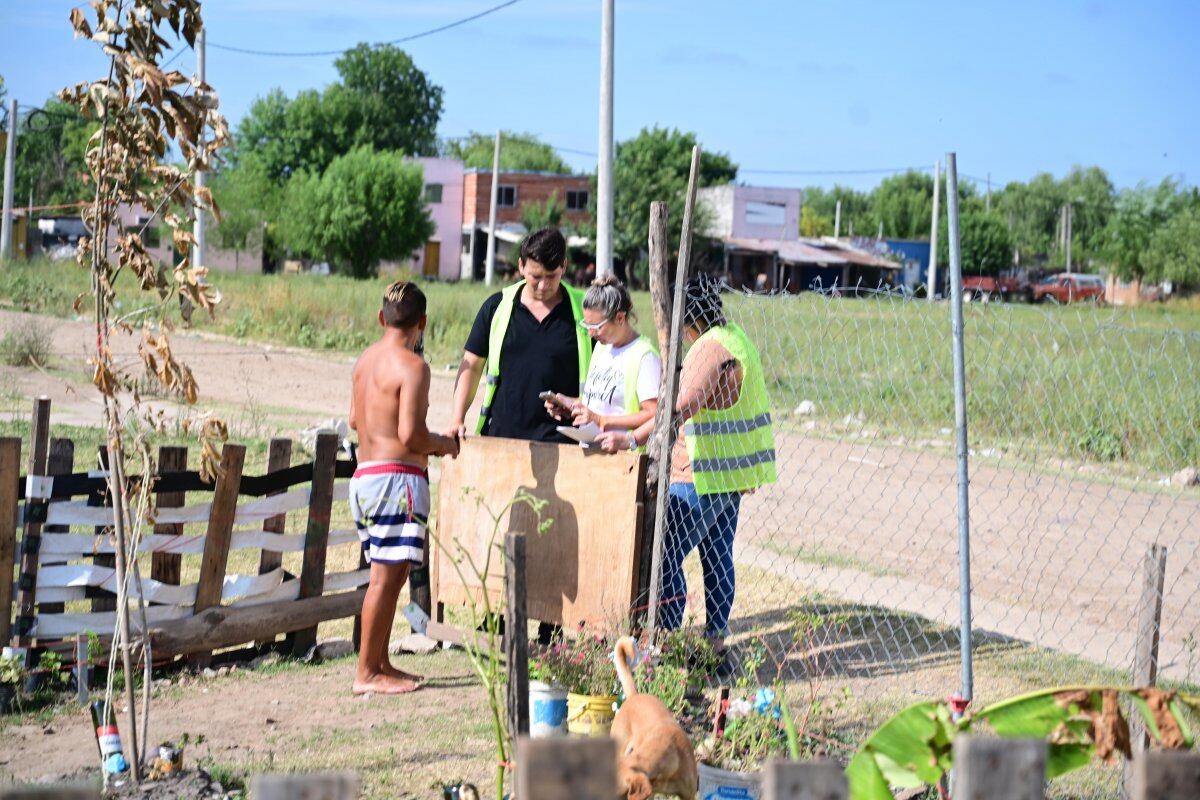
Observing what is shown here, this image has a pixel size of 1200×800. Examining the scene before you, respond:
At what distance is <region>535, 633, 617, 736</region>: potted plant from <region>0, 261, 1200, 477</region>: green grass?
171cm

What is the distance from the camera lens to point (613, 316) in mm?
5898

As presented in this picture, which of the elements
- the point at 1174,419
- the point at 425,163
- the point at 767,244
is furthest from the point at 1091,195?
the point at 1174,419

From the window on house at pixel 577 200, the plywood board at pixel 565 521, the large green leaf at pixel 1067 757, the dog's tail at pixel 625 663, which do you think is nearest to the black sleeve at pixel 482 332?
the plywood board at pixel 565 521

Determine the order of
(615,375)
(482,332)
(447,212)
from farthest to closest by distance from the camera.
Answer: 1. (447,212)
2. (482,332)
3. (615,375)

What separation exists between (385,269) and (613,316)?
2589 inches

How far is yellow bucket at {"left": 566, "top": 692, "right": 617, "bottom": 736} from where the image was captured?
4.84 meters

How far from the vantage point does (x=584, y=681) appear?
5012 millimetres

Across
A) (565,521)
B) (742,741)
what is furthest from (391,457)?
(742,741)

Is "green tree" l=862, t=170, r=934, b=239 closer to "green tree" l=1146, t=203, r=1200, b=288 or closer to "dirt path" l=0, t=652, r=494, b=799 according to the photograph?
"green tree" l=1146, t=203, r=1200, b=288

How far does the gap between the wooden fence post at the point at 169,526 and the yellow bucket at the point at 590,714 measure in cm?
223

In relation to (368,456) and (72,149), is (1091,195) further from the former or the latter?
(368,456)

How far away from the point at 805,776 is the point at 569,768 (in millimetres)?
357

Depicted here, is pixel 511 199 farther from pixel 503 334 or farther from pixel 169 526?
pixel 169 526

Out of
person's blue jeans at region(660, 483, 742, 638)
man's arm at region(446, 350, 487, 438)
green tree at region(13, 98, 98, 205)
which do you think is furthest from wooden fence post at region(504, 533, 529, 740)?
green tree at region(13, 98, 98, 205)
